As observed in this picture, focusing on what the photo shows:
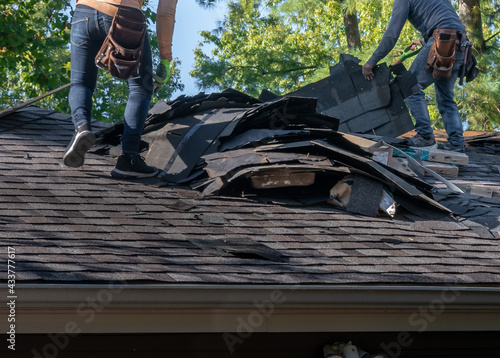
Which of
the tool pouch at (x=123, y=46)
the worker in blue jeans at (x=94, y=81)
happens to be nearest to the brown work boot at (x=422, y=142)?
the worker in blue jeans at (x=94, y=81)

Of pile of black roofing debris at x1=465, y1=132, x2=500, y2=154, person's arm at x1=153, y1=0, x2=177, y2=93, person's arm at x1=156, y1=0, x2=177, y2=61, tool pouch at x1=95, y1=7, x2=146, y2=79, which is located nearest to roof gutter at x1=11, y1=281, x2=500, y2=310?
tool pouch at x1=95, y1=7, x2=146, y2=79

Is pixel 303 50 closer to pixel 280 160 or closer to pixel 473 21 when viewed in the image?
pixel 473 21

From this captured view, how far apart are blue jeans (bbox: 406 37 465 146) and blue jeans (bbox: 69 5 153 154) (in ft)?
11.3

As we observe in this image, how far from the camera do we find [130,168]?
602 cm

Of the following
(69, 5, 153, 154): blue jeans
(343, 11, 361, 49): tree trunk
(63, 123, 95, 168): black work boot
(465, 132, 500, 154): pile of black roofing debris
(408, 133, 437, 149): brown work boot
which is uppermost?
(343, 11, 361, 49): tree trunk

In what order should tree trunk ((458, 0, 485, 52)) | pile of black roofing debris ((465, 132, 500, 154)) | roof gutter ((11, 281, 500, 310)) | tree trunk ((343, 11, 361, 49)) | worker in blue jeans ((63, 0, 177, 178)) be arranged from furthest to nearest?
tree trunk ((343, 11, 361, 49)) < tree trunk ((458, 0, 485, 52)) < pile of black roofing debris ((465, 132, 500, 154)) < worker in blue jeans ((63, 0, 177, 178)) < roof gutter ((11, 281, 500, 310))

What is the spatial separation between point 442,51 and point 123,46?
3.86 metres

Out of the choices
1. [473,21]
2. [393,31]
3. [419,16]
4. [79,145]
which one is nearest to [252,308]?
[79,145]

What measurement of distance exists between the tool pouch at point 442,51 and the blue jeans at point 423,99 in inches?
3.8

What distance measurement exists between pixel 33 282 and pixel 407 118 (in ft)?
18.9

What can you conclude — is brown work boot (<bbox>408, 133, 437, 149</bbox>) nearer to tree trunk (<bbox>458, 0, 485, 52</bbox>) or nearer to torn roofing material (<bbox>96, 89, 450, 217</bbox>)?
torn roofing material (<bbox>96, 89, 450, 217</bbox>)

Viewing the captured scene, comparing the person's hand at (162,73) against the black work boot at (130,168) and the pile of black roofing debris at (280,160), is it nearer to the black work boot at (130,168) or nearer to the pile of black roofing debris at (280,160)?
the pile of black roofing debris at (280,160)

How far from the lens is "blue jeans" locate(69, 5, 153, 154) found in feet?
19.5

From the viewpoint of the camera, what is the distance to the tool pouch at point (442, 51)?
26.6 ft
